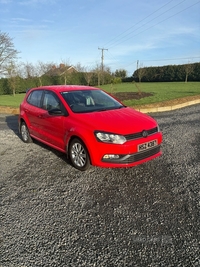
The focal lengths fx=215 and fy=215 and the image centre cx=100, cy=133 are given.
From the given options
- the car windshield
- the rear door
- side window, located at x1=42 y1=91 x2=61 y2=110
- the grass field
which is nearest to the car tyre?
the rear door

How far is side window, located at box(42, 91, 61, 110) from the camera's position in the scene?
452cm

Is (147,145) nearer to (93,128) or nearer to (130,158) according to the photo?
(130,158)

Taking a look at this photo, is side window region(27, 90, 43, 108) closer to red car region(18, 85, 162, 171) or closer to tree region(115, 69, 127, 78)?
red car region(18, 85, 162, 171)

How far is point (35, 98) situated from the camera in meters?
5.45

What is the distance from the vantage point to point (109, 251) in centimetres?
212

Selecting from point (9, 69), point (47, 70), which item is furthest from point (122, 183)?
point (47, 70)

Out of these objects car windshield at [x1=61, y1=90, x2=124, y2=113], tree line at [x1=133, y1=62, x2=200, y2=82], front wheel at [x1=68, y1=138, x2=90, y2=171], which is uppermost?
tree line at [x1=133, y1=62, x2=200, y2=82]

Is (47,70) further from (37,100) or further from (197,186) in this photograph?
(197,186)

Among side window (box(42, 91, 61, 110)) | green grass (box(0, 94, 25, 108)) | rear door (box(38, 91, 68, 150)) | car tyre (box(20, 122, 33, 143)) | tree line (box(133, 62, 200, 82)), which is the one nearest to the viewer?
rear door (box(38, 91, 68, 150))

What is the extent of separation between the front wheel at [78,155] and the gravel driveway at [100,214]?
131mm

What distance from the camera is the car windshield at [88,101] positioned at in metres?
4.35

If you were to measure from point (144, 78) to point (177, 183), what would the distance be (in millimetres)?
47422

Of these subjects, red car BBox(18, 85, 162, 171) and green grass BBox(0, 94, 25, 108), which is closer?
red car BBox(18, 85, 162, 171)

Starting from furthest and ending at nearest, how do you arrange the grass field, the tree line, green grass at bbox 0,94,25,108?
the tree line → green grass at bbox 0,94,25,108 → the grass field
